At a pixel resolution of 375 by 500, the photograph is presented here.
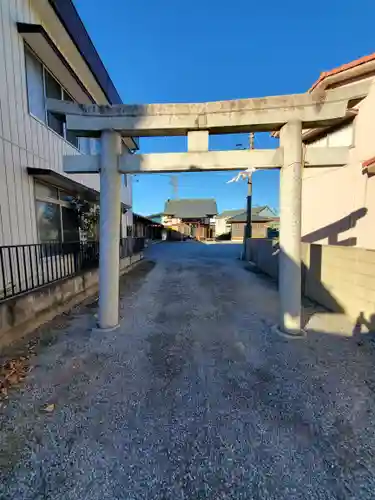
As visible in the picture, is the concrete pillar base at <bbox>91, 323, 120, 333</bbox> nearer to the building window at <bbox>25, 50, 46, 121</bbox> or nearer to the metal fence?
the metal fence

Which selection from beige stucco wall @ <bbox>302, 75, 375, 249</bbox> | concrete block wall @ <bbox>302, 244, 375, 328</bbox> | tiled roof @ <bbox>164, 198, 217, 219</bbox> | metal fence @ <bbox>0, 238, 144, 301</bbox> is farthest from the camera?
tiled roof @ <bbox>164, 198, 217, 219</bbox>

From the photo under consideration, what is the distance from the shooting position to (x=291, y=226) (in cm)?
337

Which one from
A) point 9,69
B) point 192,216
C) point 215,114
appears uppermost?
point 9,69

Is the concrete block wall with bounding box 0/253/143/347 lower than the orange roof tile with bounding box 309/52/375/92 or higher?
lower

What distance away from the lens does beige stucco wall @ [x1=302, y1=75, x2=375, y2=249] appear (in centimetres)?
557

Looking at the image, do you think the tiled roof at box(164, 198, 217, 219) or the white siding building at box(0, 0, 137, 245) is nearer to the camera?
the white siding building at box(0, 0, 137, 245)

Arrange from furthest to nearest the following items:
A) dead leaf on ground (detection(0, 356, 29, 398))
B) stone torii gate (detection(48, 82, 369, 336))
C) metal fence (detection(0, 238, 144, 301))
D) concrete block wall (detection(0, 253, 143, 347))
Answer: metal fence (detection(0, 238, 144, 301)) → stone torii gate (detection(48, 82, 369, 336)) → concrete block wall (detection(0, 253, 143, 347)) → dead leaf on ground (detection(0, 356, 29, 398))

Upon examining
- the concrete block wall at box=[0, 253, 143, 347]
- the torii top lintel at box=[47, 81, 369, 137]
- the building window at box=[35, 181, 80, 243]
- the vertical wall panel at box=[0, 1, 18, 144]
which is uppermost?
the vertical wall panel at box=[0, 1, 18, 144]

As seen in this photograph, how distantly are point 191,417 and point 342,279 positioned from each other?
360 centimetres

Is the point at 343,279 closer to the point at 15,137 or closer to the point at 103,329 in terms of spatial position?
the point at 103,329

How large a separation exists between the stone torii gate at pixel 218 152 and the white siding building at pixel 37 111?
1.99 ft

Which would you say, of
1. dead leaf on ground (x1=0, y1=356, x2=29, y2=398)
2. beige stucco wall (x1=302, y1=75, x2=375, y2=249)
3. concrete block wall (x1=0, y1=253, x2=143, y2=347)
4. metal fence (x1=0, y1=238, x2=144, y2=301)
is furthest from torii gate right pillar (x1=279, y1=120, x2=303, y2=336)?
metal fence (x1=0, y1=238, x2=144, y2=301)

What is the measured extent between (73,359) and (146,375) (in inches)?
40.5

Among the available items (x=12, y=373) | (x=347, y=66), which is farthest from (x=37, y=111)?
(x=347, y=66)
